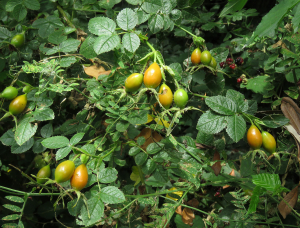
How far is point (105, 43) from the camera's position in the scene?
0.82m

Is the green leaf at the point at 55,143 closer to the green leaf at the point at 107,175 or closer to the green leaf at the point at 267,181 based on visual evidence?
the green leaf at the point at 107,175

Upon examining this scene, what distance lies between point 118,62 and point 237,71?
74 cm

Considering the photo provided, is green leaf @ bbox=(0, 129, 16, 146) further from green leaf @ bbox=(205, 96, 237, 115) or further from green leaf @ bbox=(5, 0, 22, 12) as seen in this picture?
green leaf @ bbox=(205, 96, 237, 115)

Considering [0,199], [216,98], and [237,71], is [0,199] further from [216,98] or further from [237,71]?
[237,71]

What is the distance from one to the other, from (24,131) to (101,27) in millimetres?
483

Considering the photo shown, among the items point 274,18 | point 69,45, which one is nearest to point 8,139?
point 69,45

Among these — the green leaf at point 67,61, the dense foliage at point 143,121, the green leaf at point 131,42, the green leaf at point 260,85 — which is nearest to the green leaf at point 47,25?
the dense foliage at point 143,121

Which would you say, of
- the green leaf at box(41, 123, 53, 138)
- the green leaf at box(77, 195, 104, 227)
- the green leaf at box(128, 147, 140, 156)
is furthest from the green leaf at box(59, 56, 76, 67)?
the green leaf at box(77, 195, 104, 227)

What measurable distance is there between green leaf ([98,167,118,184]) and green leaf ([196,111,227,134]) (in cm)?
34

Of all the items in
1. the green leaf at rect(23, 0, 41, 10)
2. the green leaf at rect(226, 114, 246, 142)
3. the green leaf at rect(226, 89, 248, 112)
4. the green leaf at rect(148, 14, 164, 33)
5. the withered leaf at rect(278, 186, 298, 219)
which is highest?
the green leaf at rect(148, 14, 164, 33)

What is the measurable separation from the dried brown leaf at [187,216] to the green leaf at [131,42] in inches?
30.3

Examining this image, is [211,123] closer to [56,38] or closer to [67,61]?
[67,61]

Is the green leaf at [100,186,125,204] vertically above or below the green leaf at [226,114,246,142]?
below

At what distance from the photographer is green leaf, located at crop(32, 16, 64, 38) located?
1.15 m
